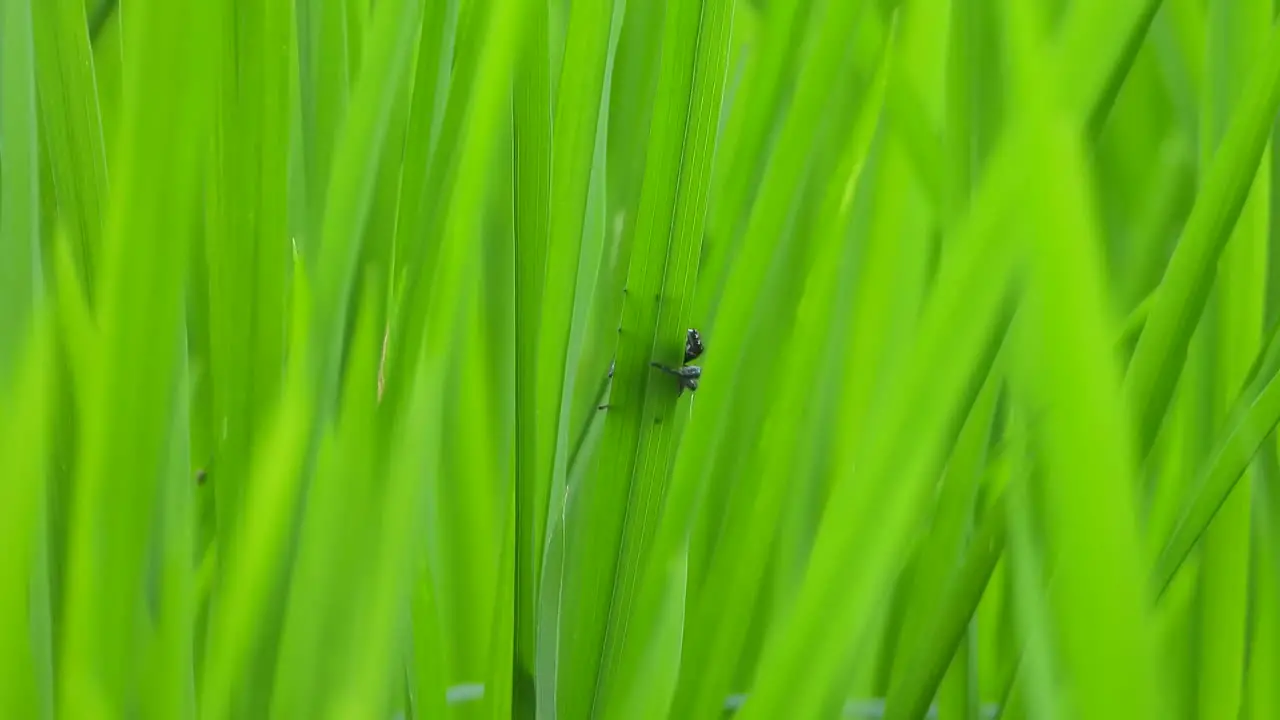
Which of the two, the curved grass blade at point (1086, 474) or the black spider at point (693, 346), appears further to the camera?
the black spider at point (693, 346)

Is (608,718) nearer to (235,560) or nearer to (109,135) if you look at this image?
(235,560)

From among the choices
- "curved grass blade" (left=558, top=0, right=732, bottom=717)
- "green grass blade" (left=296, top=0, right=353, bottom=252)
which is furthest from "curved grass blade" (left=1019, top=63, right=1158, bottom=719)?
"green grass blade" (left=296, top=0, right=353, bottom=252)

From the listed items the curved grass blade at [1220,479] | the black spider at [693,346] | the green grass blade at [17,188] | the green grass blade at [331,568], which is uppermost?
the green grass blade at [17,188]

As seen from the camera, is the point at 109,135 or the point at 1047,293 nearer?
the point at 1047,293

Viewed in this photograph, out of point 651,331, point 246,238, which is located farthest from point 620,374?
point 246,238

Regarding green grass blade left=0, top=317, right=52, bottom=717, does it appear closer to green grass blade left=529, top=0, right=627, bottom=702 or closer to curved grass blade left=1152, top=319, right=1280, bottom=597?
green grass blade left=529, top=0, right=627, bottom=702

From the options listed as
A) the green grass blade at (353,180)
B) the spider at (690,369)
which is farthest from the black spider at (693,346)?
the green grass blade at (353,180)

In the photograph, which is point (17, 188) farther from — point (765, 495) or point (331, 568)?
point (765, 495)

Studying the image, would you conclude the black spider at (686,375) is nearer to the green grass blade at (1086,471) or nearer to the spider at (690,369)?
the spider at (690,369)

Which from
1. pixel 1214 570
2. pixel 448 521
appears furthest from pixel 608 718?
pixel 1214 570
